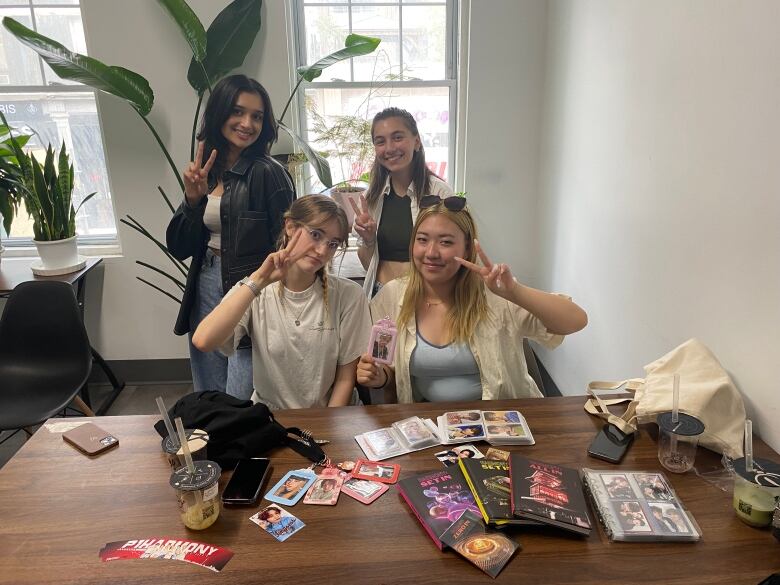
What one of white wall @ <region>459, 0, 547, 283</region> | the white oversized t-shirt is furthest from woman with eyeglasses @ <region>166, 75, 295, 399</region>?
white wall @ <region>459, 0, 547, 283</region>

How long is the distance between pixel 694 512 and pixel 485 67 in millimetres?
2768

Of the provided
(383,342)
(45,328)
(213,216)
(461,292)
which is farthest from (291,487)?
(45,328)

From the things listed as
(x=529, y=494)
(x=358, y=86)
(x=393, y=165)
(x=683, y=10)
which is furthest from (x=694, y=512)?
(x=358, y=86)

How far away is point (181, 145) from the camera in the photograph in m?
3.27

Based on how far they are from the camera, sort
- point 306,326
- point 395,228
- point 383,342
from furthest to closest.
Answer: point 395,228 < point 306,326 < point 383,342

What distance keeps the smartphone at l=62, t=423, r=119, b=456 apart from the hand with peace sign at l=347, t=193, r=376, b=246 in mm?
1301

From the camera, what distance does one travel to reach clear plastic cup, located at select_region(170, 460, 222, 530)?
44.4 inches

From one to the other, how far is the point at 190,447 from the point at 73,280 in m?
2.08

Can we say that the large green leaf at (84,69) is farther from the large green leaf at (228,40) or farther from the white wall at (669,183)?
the white wall at (669,183)

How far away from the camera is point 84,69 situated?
8.80 ft

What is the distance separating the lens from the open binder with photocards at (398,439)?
1391mm

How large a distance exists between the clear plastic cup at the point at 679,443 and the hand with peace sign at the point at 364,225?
4.75ft

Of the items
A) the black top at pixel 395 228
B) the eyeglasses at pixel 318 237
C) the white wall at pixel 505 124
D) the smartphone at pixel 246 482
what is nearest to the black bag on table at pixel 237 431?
the smartphone at pixel 246 482

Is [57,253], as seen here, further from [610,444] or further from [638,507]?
[638,507]
